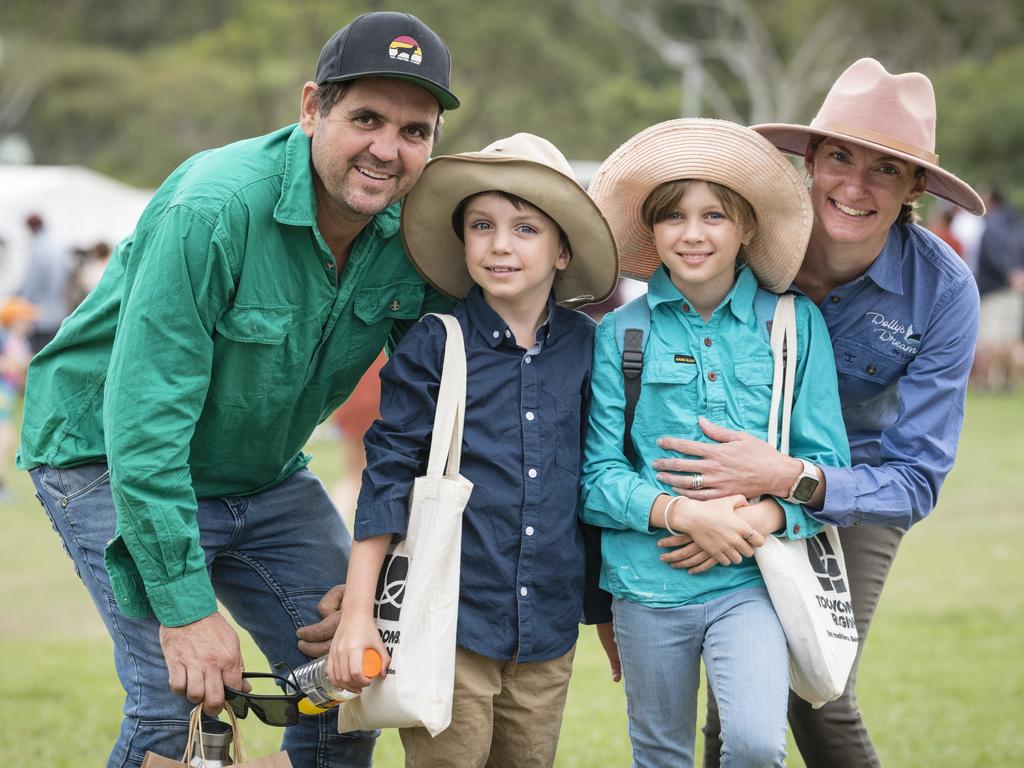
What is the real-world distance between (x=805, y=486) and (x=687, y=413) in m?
0.36

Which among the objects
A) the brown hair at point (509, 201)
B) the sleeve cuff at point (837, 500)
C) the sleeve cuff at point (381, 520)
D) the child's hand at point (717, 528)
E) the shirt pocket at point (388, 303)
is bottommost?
the sleeve cuff at point (381, 520)

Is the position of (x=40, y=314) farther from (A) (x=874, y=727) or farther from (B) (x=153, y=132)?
(B) (x=153, y=132)

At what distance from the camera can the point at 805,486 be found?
361 centimetres

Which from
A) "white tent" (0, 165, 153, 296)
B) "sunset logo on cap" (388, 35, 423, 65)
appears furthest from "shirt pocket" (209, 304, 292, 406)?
"white tent" (0, 165, 153, 296)

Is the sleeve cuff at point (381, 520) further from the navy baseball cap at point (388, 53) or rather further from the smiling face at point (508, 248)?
the navy baseball cap at point (388, 53)

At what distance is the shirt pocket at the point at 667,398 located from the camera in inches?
146

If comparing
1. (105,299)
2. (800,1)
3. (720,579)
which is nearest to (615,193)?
(720,579)

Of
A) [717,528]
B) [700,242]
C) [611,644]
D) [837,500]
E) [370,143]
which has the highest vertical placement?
[370,143]

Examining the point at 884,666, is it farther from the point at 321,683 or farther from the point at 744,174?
the point at 321,683

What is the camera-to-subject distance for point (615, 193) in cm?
397

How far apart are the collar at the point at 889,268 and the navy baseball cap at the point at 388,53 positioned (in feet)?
4.33

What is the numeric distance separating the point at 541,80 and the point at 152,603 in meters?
38.2

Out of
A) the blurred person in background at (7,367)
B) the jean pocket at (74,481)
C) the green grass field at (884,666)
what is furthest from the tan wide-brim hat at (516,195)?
the blurred person in background at (7,367)

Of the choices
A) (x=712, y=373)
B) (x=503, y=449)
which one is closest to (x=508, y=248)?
(x=503, y=449)
